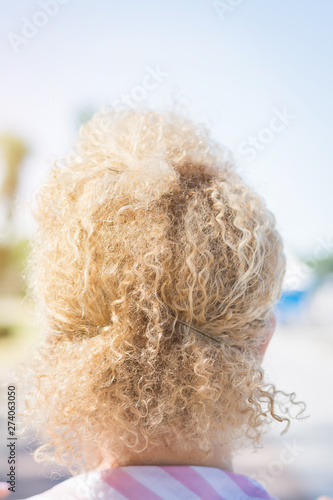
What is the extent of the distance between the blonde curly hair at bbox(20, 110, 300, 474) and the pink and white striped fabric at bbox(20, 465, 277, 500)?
55 millimetres

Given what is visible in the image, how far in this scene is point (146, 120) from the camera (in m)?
1.28

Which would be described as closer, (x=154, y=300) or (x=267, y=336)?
(x=154, y=300)

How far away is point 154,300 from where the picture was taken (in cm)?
100

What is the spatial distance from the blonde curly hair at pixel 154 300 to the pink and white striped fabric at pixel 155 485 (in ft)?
0.18

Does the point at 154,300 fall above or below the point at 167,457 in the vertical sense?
above

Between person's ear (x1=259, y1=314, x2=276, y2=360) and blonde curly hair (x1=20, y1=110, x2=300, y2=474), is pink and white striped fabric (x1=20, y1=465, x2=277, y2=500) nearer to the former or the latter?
blonde curly hair (x1=20, y1=110, x2=300, y2=474)

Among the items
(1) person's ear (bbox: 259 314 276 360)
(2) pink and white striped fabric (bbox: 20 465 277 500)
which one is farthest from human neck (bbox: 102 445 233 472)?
(1) person's ear (bbox: 259 314 276 360)

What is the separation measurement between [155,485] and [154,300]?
40 cm

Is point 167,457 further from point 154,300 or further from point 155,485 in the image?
point 154,300

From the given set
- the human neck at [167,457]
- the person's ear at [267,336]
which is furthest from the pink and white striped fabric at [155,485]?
the person's ear at [267,336]

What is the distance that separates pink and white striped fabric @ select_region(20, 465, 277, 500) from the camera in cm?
103

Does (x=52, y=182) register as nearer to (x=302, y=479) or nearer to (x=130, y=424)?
(x=130, y=424)

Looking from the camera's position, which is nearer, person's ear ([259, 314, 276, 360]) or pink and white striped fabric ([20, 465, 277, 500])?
pink and white striped fabric ([20, 465, 277, 500])

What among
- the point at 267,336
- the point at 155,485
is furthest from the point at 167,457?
the point at 267,336
